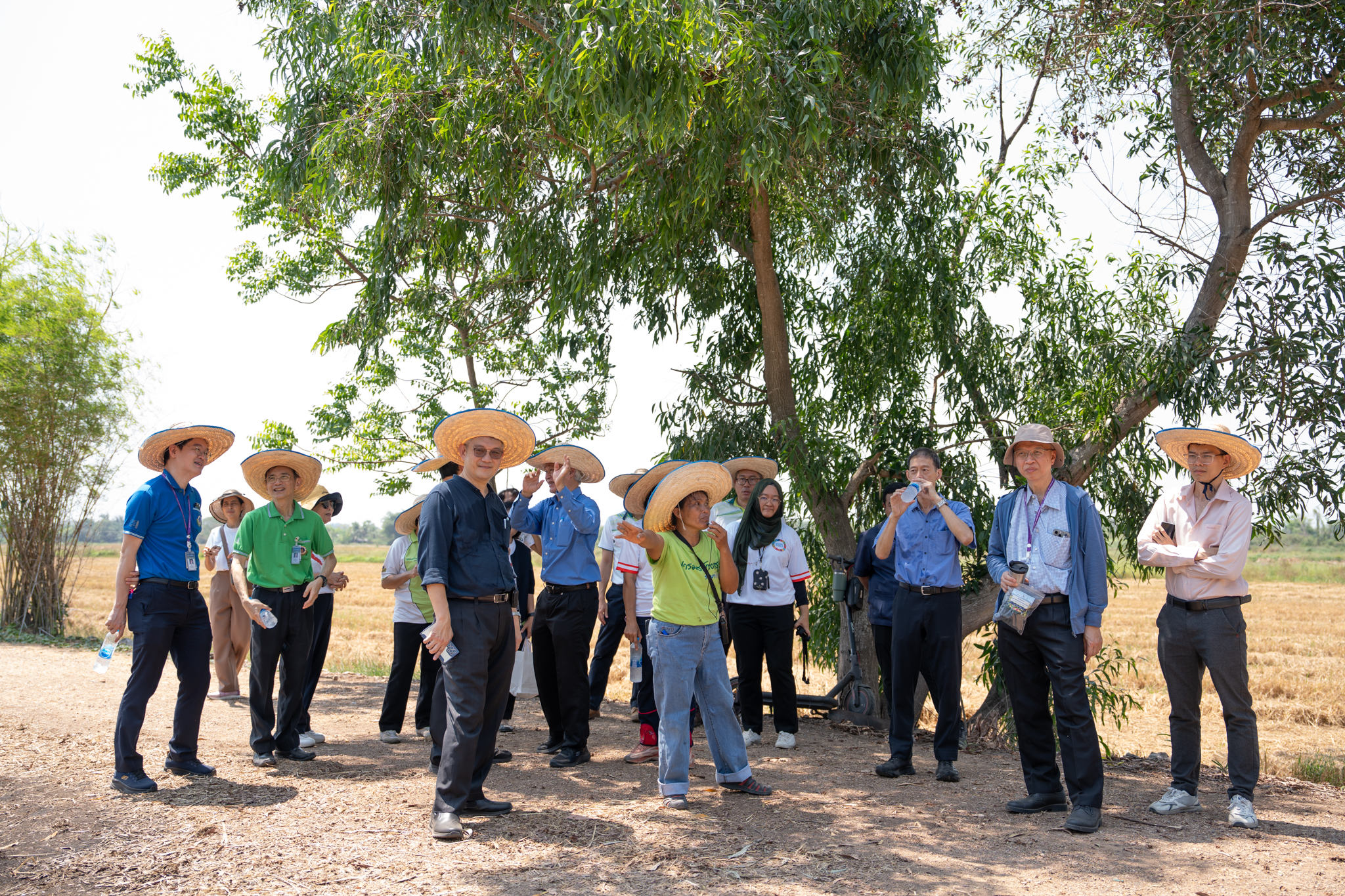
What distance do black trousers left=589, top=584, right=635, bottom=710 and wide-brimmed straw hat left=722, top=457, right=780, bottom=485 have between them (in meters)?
1.59

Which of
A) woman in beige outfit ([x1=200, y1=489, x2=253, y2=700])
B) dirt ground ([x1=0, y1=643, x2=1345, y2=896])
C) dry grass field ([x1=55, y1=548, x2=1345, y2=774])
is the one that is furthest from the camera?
dry grass field ([x1=55, y1=548, x2=1345, y2=774])

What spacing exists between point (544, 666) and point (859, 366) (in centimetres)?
401

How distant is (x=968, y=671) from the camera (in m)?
14.3

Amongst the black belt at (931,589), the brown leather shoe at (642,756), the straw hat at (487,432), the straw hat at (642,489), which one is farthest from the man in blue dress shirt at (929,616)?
the straw hat at (487,432)

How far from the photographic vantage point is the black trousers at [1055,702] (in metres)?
5.19

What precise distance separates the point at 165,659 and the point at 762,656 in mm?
4178

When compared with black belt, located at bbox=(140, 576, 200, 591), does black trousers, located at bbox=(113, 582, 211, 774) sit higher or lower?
lower

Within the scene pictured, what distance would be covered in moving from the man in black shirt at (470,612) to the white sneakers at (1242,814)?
13.0 feet

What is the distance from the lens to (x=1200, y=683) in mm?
5469

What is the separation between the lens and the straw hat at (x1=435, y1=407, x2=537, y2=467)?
5258 mm

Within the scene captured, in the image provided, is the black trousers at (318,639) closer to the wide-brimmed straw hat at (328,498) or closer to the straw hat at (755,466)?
the wide-brimmed straw hat at (328,498)

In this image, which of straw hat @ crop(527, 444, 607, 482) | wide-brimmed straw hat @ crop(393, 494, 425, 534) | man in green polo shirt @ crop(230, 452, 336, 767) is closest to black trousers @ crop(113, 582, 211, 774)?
man in green polo shirt @ crop(230, 452, 336, 767)

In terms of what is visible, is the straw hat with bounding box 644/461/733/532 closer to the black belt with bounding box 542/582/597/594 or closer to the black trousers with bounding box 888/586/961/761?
the black belt with bounding box 542/582/597/594

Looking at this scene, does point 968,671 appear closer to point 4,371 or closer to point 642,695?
point 642,695
